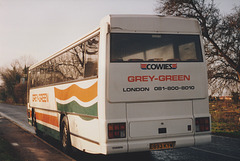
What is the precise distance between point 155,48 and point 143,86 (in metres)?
0.98

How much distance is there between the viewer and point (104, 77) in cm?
673

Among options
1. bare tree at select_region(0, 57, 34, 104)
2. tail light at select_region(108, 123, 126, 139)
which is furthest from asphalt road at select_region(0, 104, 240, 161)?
bare tree at select_region(0, 57, 34, 104)

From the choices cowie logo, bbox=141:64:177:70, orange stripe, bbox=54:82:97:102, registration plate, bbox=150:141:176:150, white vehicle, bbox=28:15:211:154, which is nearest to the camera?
white vehicle, bbox=28:15:211:154

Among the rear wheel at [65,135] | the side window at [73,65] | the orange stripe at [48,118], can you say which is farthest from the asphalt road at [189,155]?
the side window at [73,65]

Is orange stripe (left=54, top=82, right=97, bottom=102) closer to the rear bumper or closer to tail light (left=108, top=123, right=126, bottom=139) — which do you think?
tail light (left=108, top=123, right=126, bottom=139)

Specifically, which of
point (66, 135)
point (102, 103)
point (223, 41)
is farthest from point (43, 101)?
point (223, 41)

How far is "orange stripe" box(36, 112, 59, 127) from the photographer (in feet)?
36.4

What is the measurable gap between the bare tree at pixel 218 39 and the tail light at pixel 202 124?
1502 cm

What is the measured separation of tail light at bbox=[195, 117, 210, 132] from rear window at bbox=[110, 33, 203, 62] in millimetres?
1453

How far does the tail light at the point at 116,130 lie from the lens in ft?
21.7

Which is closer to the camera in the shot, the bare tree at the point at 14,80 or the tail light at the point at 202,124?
the tail light at the point at 202,124

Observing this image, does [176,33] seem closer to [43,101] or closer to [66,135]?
[66,135]

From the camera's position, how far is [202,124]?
7.34 meters

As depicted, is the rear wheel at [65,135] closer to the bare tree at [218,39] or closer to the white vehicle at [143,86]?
the white vehicle at [143,86]
